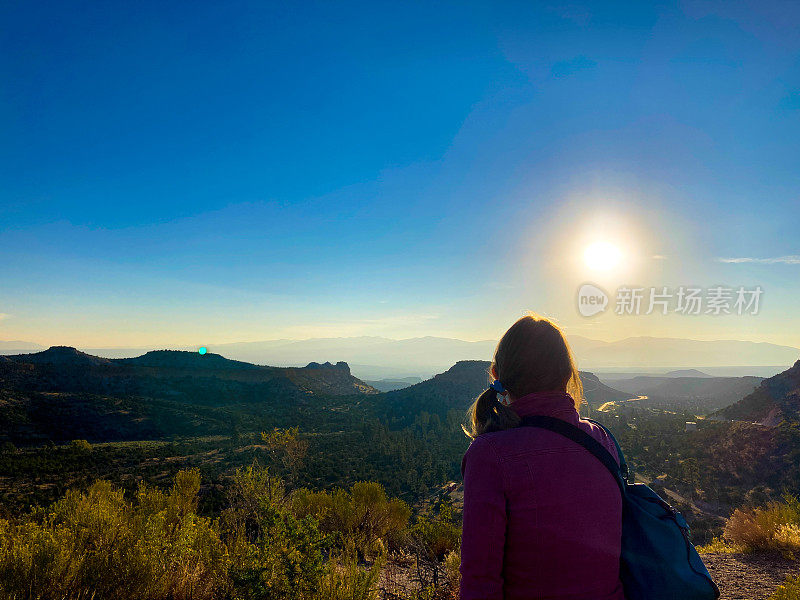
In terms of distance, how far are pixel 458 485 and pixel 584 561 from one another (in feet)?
96.8

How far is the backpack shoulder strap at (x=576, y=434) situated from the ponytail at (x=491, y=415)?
0.06 metres

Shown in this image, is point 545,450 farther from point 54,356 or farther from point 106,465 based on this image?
point 54,356

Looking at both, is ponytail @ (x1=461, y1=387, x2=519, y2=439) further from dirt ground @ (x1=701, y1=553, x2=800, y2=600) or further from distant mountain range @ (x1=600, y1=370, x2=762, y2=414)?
distant mountain range @ (x1=600, y1=370, x2=762, y2=414)

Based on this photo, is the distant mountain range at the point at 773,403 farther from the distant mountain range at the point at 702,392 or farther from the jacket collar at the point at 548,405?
the jacket collar at the point at 548,405

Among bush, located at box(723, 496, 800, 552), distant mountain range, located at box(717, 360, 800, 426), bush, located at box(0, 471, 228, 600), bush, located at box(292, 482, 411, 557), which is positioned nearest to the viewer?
bush, located at box(0, 471, 228, 600)

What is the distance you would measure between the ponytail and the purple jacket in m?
0.09

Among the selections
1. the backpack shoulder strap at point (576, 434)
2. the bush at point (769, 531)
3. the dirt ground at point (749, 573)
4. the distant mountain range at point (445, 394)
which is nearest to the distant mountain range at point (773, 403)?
the distant mountain range at point (445, 394)

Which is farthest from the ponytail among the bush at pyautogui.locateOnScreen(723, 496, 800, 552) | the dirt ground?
the bush at pyautogui.locateOnScreen(723, 496, 800, 552)

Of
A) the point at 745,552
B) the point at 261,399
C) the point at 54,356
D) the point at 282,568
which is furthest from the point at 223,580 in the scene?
the point at 54,356

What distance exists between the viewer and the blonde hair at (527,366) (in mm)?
1621

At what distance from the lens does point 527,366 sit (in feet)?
5.38

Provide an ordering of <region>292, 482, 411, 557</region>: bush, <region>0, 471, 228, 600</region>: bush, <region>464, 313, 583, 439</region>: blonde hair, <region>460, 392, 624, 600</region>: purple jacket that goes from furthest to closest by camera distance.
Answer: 1. <region>292, 482, 411, 557</region>: bush
2. <region>0, 471, 228, 600</region>: bush
3. <region>464, 313, 583, 439</region>: blonde hair
4. <region>460, 392, 624, 600</region>: purple jacket

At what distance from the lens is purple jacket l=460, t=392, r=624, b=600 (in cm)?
137

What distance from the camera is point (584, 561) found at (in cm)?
144
